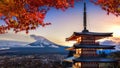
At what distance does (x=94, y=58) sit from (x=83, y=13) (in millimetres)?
7547

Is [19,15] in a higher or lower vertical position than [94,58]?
higher

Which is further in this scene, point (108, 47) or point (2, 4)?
point (108, 47)

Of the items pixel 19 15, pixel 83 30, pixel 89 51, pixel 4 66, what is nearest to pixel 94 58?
pixel 89 51

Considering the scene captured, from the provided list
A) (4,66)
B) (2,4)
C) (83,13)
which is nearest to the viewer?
(2,4)

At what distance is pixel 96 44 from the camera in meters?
41.4

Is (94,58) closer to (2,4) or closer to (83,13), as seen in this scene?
(83,13)

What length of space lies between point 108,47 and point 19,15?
2260 centimetres

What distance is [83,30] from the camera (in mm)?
42281

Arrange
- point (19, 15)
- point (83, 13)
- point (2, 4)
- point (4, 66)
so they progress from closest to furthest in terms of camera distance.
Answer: point (2, 4) → point (19, 15) → point (83, 13) → point (4, 66)

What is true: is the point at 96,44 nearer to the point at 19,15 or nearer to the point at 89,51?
the point at 89,51

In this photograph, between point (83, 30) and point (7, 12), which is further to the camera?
point (83, 30)

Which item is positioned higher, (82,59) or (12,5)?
(12,5)

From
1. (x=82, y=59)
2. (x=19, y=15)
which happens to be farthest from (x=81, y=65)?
(x=19, y=15)

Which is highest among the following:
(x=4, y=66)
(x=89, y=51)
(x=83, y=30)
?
(x=83, y=30)
